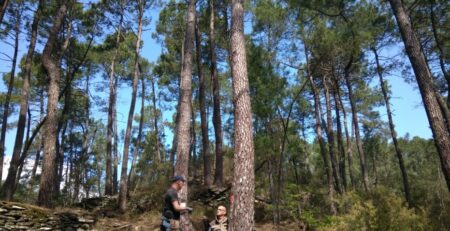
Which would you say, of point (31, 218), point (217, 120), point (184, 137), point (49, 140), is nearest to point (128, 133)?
point (217, 120)

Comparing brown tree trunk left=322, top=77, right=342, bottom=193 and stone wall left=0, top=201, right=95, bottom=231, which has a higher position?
brown tree trunk left=322, top=77, right=342, bottom=193

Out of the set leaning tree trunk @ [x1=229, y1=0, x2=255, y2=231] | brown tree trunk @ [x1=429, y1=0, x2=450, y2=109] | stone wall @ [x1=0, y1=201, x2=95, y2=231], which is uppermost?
brown tree trunk @ [x1=429, y1=0, x2=450, y2=109]

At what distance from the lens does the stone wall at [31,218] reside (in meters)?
7.99

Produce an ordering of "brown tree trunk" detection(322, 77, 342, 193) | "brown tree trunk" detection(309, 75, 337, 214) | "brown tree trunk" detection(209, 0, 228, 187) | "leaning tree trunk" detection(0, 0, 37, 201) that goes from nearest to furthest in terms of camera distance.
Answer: "leaning tree trunk" detection(0, 0, 37, 201) → "brown tree trunk" detection(309, 75, 337, 214) → "brown tree trunk" detection(209, 0, 228, 187) → "brown tree trunk" detection(322, 77, 342, 193)

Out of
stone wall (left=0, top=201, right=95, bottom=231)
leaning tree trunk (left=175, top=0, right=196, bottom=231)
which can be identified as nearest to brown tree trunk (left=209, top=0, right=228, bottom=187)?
leaning tree trunk (left=175, top=0, right=196, bottom=231)

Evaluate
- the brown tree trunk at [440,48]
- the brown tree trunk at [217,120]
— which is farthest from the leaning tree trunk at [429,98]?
the brown tree trunk at [217,120]

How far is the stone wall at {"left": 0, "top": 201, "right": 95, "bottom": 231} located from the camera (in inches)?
314

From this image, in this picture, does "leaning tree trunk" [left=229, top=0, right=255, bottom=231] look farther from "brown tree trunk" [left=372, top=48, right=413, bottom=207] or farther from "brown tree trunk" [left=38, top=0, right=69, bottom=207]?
"brown tree trunk" [left=372, top=48, right=413, bottom=207]

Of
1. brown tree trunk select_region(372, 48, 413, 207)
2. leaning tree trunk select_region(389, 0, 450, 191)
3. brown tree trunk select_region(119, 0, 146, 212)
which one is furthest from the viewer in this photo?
brown tree trunk select_region(372, 48, 413, 207)

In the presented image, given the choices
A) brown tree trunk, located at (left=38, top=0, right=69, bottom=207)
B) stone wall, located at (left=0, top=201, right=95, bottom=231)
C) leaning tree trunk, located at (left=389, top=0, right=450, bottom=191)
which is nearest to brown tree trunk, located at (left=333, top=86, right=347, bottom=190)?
leaning tree trunk, located at (left=389, top=0, right=450, bottom=191)

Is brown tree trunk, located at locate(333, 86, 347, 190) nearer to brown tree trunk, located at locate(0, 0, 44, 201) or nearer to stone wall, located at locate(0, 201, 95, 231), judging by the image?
stone wall, located at locate(0, 201, 95, 231)

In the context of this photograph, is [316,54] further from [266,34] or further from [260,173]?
[260,173]

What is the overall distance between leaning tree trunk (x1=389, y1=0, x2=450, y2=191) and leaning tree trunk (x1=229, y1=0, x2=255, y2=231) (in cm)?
375

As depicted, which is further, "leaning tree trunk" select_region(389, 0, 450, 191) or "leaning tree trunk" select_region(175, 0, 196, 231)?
"leaning tree trunk" select_region(175, 0, 196, 231)
